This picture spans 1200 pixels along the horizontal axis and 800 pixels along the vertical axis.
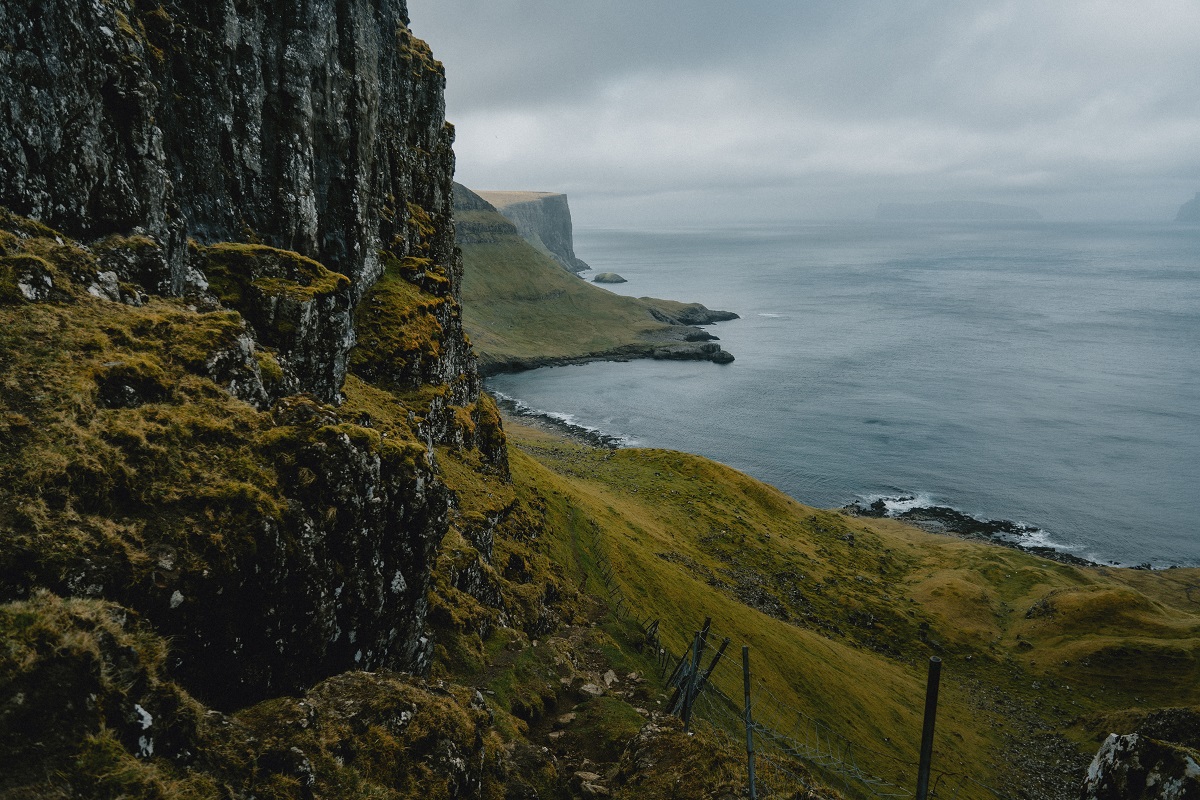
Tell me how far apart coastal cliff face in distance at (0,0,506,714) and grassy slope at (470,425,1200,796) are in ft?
78.7

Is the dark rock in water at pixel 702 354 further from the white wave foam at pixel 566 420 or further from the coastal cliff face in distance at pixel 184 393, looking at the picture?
the coastal cliff face in distance at pixel 184 393

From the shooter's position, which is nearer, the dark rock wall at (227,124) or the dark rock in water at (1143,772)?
the dark rock in water at (1143,772)

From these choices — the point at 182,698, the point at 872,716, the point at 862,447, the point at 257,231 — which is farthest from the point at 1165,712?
the point at 862,447

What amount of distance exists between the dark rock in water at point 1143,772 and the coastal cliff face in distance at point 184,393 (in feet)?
68.0

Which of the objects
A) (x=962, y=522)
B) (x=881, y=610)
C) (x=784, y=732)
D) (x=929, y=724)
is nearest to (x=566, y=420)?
(x=962, y=522)

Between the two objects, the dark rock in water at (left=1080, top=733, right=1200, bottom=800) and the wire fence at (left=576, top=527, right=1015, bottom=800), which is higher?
the dark rock in water at (left=1080, top=733, right=1200, bottom=800)

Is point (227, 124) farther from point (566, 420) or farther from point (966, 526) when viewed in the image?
point (566, 420)

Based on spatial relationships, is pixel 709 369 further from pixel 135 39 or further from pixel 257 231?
pixel 135 39

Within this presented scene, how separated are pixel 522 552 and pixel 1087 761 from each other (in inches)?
1842

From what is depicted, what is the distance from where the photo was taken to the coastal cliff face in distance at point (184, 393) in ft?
36.9

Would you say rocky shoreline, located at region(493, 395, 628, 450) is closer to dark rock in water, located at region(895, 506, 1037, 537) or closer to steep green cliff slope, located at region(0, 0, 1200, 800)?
dark rock in water, located at region(895, 506, 1037, 537)

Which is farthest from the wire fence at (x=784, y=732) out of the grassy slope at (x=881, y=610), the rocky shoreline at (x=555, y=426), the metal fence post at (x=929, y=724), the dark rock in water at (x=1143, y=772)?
the rocky shoreline at (x=555, y=426)

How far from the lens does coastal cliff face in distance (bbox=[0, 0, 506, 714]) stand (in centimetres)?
1123

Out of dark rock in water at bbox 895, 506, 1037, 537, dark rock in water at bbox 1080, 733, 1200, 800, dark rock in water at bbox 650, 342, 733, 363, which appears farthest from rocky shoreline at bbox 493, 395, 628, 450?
dark rock in water at bbox 1080, 733, 1200, 800
